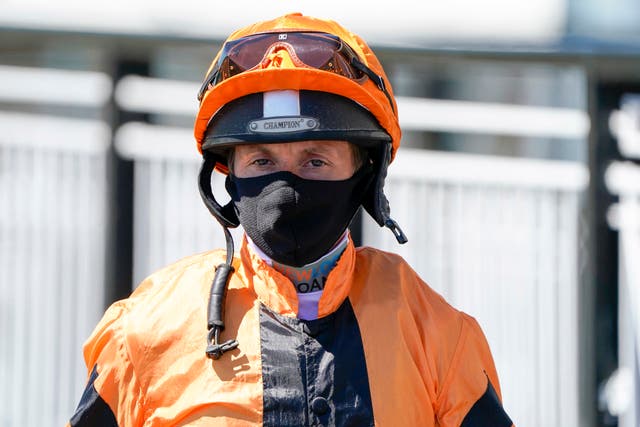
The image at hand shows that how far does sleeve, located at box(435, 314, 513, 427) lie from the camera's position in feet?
7.68

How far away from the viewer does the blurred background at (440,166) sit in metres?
4.46

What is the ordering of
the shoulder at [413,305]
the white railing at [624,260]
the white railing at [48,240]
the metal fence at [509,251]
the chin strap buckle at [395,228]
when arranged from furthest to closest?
the white railing at [48,240], the metal fence at [509,251], the white railing at [624,260], the chin strap buckle at [395,228], the shoulder at [413,305]

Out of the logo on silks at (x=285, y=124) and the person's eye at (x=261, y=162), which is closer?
the logo on silks at (x=285, y=124)

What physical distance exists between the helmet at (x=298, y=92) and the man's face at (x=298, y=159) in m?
0.05

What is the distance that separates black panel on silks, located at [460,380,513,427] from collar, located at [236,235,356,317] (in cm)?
36

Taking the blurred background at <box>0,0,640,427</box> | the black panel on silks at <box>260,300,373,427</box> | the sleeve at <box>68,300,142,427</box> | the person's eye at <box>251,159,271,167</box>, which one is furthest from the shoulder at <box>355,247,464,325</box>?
the blurred background at <box>0,0,640,427</box>

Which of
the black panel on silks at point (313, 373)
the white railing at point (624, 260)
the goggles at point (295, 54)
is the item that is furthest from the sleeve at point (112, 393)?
the white railing at point (624, 260)

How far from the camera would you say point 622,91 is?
4.45 meters

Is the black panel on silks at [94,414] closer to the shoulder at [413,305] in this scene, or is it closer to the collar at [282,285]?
the collar at [282,285]

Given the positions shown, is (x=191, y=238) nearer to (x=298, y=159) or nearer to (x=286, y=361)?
(x=298, y=159)

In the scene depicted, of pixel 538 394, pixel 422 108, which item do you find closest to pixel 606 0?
pixel 422 108

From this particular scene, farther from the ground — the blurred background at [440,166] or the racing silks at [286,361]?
the blurred background at [440,166]

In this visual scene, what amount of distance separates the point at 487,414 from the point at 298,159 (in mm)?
678

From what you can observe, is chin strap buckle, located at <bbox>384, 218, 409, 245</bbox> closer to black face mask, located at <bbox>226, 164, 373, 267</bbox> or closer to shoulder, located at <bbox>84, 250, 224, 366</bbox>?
black face mask, located at <bbox>226, 164, 373, 267</bbox>
